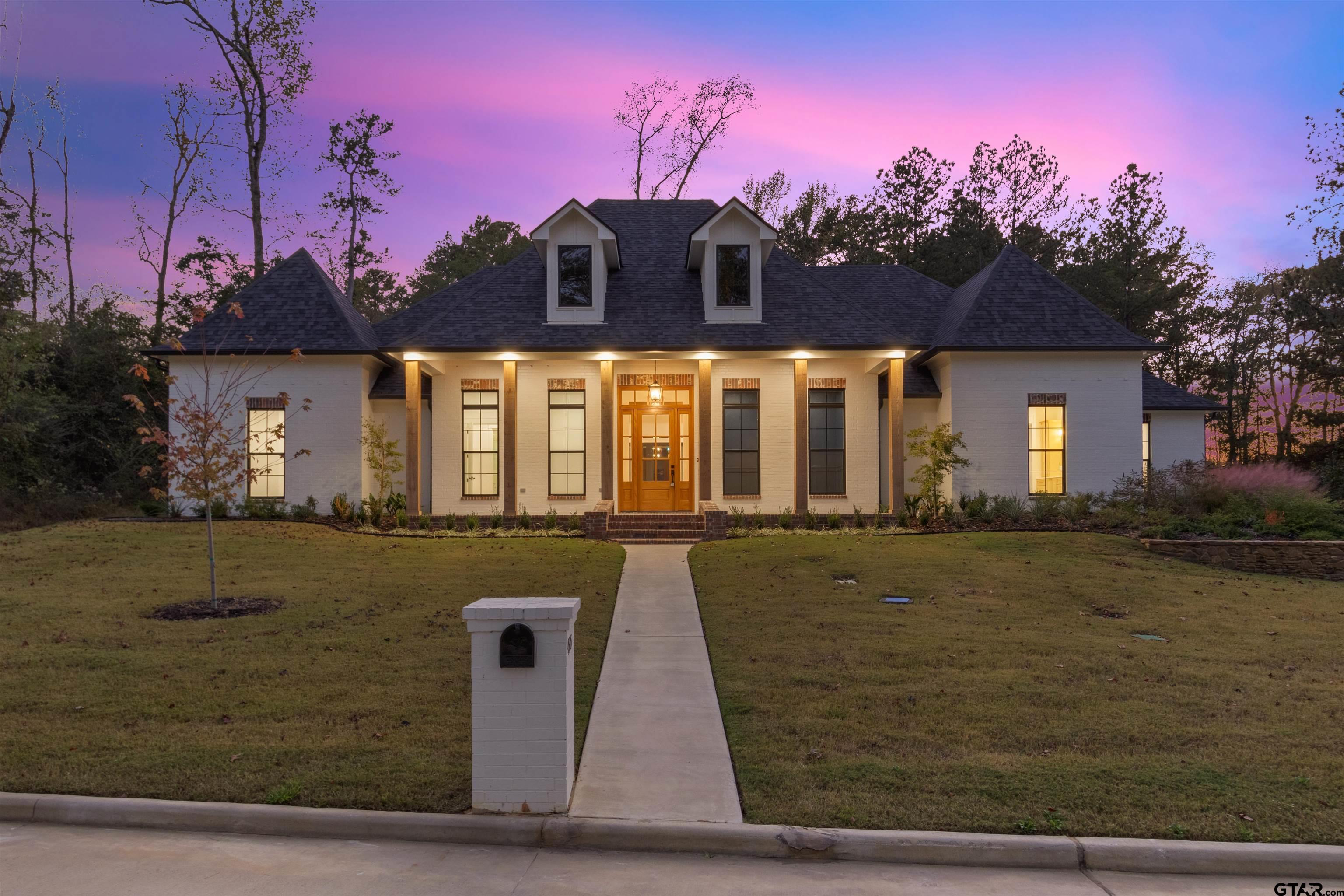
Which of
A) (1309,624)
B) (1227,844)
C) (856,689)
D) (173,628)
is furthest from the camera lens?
(1309,624)

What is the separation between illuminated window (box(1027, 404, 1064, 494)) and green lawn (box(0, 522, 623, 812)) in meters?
10.8

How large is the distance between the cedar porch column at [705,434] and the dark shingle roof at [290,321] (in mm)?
7696

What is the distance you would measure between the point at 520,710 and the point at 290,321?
17.0 m

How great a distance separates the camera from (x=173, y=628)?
27.6 feet

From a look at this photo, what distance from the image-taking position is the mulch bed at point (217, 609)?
9.02 m

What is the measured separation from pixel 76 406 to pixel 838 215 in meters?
29.9

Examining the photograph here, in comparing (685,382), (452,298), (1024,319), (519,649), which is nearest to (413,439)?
(452,298)

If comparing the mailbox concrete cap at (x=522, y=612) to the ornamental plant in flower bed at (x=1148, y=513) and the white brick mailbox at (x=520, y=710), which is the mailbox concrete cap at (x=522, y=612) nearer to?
the white brick mailbox at (x=520, y=710)

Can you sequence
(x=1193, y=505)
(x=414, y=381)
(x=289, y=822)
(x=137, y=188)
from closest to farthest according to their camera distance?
(x=289, y=822)
(x=1193, y=505)
(x=414, y=381)
(x=137, y=188)

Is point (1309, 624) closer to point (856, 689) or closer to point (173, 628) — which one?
point (856, 689)

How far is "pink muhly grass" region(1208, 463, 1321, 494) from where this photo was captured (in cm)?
1505

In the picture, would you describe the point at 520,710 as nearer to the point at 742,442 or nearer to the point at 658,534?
the point at 658,534

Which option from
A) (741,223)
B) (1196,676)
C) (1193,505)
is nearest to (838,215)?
(741,223)

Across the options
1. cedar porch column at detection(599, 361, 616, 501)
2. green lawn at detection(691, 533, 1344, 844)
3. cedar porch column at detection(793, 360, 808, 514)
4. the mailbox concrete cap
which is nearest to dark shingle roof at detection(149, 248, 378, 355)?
cedar porch column at detection(599, 361, 616, 501)
